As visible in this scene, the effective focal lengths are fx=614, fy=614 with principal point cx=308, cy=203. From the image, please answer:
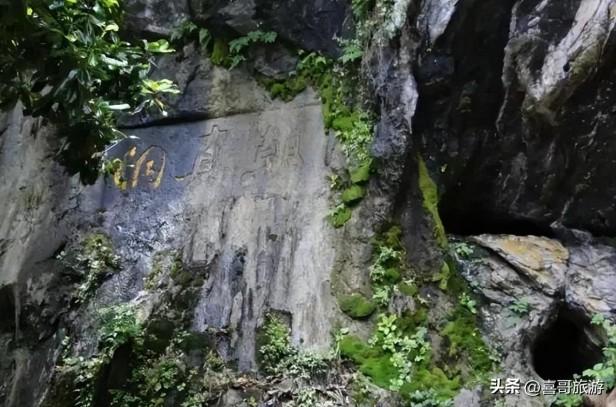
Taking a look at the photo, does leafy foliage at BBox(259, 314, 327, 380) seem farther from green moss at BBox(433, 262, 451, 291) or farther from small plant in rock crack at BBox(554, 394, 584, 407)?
small plant in rock crack at BBox(554, 394, 584, 407)

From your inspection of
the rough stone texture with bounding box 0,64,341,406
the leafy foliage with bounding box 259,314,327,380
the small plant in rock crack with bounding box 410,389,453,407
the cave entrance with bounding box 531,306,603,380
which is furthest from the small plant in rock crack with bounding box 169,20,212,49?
the cave entrance with bounding box 531,306,603,380

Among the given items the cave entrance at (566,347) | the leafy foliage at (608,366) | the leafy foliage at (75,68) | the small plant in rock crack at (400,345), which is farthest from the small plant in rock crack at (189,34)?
the leafy foliage at (608,366)

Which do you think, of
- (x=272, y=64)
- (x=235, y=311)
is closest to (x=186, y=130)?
(x=272, y=64)

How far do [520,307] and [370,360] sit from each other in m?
1.51

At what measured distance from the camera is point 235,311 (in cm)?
577

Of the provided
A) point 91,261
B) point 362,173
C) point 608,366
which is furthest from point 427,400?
point 91,261

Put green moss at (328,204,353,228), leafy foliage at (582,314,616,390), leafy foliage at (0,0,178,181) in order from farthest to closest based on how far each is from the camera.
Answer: green moss at (328,204,353,228), leafy foliage at (582,314,616,390), leafy foliage at (0,0,178,181)

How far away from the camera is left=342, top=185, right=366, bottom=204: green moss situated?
6.09m

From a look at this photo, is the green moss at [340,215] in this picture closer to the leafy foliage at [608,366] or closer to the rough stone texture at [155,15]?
the leafy foliage at [608,366]

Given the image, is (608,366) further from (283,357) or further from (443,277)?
(283,357)

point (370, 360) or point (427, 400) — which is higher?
point (370, 360)

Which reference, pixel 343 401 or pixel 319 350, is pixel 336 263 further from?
pixel 343 401

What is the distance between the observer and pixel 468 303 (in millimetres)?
5676

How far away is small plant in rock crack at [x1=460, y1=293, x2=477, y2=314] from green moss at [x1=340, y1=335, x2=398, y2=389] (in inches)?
36.7
